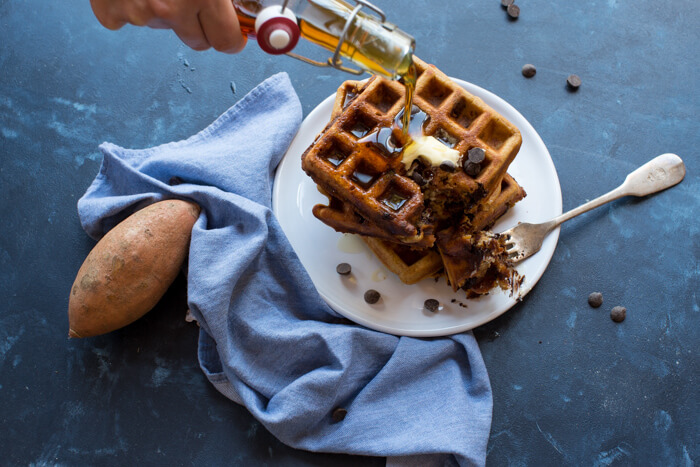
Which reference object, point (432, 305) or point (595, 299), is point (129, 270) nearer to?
point (432, 305)

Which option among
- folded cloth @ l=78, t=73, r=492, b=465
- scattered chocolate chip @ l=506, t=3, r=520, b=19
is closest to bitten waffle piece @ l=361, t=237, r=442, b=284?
folded cloth @ l=78, t=73, r=492, b=465

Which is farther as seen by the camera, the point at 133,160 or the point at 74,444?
the point at 133,160

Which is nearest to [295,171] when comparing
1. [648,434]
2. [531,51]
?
[531,51]

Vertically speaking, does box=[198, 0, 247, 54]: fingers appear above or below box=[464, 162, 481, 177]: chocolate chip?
above

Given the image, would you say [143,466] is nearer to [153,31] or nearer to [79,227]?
[79,227]

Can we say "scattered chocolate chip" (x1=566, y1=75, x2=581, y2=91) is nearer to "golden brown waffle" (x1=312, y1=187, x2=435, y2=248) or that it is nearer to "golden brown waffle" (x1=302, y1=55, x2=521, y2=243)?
"golden brown waffle" (x1=302, y1=55, x2=521, y2=243)
